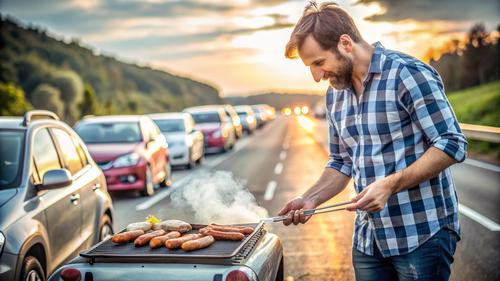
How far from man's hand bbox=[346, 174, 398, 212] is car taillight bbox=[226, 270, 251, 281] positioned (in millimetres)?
737

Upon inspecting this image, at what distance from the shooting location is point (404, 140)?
10.1ft

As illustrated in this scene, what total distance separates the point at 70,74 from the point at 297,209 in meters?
63.9

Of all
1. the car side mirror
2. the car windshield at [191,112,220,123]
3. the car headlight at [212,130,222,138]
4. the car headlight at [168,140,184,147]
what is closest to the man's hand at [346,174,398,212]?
the car side mirror

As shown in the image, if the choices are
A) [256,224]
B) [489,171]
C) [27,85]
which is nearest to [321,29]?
[256,224]

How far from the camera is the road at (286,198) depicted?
177 inches

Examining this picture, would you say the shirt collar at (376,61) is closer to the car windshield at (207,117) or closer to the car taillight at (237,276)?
the car taillight at (237,276)

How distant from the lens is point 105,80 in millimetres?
90312

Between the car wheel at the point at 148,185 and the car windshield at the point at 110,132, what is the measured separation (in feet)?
3.47

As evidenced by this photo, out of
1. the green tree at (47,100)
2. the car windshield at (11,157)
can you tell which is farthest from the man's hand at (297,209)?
the green tree at (47,100)

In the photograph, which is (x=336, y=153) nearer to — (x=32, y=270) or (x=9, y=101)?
(x=32, y=270)

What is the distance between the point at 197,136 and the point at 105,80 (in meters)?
71.7

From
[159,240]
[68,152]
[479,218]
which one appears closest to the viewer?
[159,240]

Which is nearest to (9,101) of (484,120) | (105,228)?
(105,228)

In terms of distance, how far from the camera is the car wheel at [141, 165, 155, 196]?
13.4 metres
